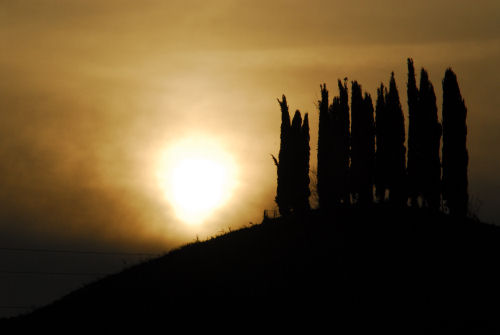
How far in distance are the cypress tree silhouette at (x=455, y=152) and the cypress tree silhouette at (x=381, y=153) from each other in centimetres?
468

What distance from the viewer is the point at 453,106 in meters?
56.5

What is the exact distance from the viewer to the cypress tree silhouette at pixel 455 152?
5494cm

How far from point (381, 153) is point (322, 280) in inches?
738

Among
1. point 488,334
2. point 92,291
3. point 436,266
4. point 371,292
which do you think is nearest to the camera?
point 488,334

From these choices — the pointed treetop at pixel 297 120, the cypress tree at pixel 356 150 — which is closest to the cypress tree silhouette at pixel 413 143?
the cypress tree at pixel 356 150

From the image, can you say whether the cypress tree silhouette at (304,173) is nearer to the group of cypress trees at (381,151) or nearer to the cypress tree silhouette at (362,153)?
the group of cypress trees at (381,151)

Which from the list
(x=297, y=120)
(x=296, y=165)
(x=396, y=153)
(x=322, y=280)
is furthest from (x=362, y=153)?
(x=322, y=280)

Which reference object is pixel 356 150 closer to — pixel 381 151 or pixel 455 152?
pixel 381 151

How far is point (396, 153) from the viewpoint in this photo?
190 ft

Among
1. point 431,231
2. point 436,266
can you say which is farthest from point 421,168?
point 436,266

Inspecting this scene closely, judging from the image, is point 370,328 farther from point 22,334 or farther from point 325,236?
point 22,334

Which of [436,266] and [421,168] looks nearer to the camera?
[436,266]

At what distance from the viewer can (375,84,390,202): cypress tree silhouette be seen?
2301 inches

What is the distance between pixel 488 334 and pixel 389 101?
1088 inches
